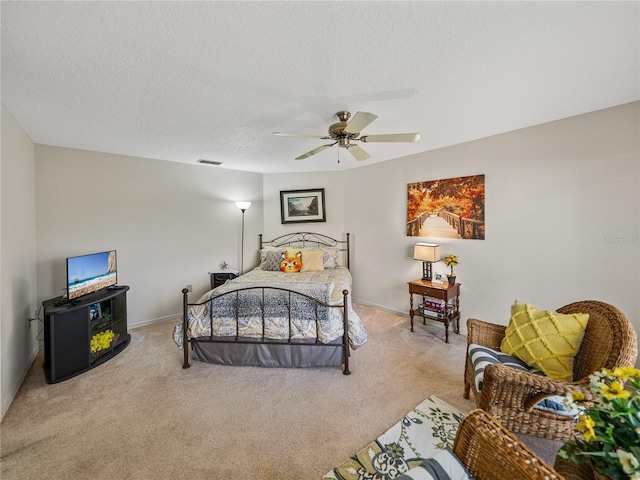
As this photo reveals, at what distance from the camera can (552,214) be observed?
283 cm

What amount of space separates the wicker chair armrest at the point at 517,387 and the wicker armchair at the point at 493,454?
2.18ft

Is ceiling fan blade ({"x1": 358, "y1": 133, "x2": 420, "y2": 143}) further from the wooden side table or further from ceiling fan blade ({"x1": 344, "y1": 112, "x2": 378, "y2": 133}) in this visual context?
the wooden side table

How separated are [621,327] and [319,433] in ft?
6.80

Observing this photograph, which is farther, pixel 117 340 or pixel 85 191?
pixel 85 191

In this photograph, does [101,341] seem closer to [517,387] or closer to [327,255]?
[327,255]

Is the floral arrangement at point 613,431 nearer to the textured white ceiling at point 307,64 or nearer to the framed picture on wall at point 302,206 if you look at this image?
the textured white ceiling at point 307,64

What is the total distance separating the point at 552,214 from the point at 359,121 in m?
2.46

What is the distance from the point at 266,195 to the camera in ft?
17.9

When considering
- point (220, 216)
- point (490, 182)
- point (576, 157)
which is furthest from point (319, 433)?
point (220, 216)

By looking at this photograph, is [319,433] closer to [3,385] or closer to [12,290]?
[3,385]

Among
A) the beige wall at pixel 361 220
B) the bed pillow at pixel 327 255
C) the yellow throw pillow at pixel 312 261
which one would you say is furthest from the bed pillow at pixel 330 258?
the beige wall at pixel 361 220

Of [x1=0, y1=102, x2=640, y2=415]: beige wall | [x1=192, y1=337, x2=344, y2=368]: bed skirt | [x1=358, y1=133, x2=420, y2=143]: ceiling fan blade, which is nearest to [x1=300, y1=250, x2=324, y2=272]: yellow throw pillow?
[x1=0, y1=102, x2=640, y2=415]: beige wall

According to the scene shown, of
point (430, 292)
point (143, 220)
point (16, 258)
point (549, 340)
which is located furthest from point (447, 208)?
point (16, 258)

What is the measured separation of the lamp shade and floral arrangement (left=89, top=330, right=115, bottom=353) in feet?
13.4
